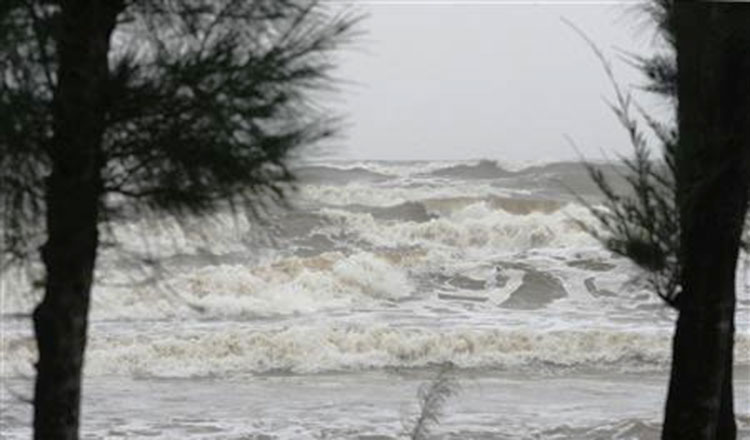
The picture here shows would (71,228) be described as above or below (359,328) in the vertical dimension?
above

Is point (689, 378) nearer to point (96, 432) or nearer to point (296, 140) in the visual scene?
point (296, 140)

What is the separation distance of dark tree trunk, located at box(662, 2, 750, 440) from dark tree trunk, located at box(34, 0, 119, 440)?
2032mm

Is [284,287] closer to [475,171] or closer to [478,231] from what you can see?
[478,231]

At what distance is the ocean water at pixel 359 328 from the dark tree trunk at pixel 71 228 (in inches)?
6.7

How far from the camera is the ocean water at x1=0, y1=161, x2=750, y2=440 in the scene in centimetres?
450

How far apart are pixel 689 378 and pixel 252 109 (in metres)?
2.05

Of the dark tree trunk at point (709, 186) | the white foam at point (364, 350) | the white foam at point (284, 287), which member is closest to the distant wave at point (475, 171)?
the white foam at point (284, 287)

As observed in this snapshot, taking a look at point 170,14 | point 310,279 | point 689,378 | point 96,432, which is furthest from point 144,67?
point 310,279

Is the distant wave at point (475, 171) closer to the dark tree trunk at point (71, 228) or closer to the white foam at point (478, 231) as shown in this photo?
the white foam at point (478, 231)

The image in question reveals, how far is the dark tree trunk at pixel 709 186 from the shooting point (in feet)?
12.6

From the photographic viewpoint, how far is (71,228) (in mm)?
2676

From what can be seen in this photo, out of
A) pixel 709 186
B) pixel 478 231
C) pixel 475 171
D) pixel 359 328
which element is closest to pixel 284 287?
pixel 359 328

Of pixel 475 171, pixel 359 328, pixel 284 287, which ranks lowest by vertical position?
pixel 359 328

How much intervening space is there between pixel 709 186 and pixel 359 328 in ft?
31.3
